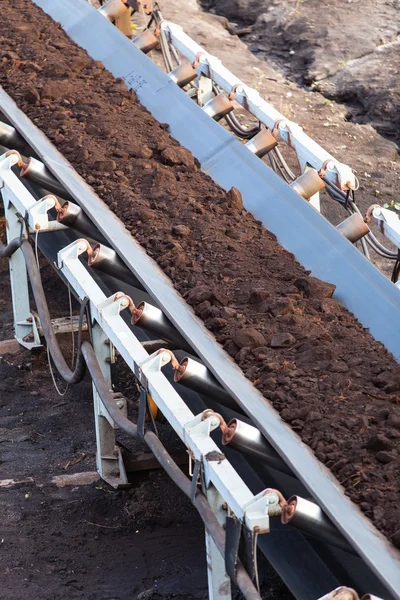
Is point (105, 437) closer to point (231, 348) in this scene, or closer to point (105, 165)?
point (231, 348)

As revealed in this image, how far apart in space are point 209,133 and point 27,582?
2.87m

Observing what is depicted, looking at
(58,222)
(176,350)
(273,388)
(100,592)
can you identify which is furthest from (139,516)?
(58,222)

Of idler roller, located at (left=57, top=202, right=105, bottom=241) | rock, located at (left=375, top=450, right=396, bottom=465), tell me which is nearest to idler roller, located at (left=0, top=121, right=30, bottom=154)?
idler roller, located at (left=57, top=202, right=105, bottom=241)

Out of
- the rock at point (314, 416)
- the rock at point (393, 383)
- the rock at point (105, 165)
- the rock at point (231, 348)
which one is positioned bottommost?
the rock at point (231, 348)

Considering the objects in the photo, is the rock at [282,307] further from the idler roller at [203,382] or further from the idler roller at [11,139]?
the idler roller at [11,139]

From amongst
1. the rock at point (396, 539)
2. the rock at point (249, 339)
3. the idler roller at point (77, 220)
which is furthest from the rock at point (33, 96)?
the rock at point (396, 539)

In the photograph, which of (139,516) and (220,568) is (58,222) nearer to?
(139,516)

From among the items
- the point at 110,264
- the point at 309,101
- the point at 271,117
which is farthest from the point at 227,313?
the point at 309,101

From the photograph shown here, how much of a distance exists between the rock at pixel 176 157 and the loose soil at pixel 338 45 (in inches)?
146

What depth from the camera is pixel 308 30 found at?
9953 mm

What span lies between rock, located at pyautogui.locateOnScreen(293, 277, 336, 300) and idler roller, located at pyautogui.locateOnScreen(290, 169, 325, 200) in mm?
820

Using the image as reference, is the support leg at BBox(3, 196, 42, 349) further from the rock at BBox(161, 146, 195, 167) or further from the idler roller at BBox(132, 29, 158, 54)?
the idler roller at BBox(132, 29, 158, 54)

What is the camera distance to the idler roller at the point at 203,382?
3.20m

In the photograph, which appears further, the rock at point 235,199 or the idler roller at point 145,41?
the idler roller at point 145,41
